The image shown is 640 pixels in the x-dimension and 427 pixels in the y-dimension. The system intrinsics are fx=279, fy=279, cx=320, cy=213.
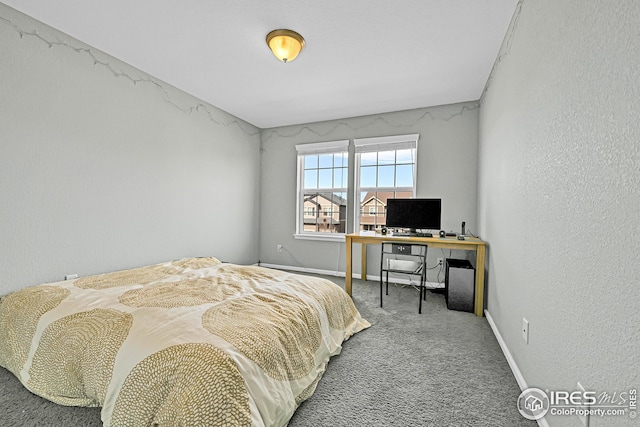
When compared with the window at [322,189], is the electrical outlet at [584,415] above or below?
below

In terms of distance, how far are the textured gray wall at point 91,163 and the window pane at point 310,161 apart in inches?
55.9

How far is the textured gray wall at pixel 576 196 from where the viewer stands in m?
0.82

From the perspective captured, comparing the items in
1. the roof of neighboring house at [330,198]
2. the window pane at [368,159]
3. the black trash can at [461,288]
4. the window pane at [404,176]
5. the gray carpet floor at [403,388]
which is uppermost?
the window pane at [368,159]

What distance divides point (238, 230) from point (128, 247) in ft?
5.64

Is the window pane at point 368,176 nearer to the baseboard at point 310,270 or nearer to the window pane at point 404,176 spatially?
the window pane at point 404,176

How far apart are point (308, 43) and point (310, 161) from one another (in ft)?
7.70

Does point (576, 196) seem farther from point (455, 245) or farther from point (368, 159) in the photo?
point (368, 159)

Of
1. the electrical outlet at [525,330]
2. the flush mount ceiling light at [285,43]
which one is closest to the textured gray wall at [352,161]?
the flush mount ceiling light at [285,43]

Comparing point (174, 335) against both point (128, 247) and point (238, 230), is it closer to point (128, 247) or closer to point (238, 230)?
point (128, 247)

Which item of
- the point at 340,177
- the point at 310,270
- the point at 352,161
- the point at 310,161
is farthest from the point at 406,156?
the point at 310,270

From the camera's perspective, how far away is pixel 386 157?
416cm

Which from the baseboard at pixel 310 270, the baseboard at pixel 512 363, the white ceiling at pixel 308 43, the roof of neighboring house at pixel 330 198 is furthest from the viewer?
the roof of neighboring house at pixel 330 198

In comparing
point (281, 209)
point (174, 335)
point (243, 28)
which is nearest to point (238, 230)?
point (281, 209)

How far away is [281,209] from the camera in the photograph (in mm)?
4809
